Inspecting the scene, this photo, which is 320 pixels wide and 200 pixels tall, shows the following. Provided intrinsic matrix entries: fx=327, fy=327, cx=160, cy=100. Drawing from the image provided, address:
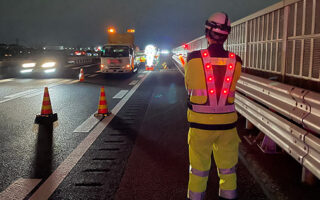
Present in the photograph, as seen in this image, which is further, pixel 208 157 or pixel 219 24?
pixel 208 157

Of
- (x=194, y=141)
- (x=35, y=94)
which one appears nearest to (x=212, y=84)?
(x=194, y=141)

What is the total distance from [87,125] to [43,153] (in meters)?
2.20

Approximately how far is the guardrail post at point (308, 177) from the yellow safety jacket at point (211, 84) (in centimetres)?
161

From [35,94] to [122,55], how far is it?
36.6 ft

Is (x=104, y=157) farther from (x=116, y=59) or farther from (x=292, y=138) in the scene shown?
(x=116, y=59)

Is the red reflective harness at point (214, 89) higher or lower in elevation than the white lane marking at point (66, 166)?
higher

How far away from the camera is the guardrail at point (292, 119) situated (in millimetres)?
3599

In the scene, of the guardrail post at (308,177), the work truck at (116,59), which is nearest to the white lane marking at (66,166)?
the guardrail post at (308,177)

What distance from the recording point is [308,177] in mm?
4180

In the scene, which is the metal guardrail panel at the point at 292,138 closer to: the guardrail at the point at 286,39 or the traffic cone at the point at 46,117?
the guardrail at the point at 286,39

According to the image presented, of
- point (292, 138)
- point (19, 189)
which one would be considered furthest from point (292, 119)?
point (19, 189)

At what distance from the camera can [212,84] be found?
313cm

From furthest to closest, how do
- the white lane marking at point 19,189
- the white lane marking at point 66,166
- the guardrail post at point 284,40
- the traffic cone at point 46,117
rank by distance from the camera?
the traffic cone at point 46,117 < the guardrail post at point 284,40 < the white lane marking at point 66,166 < the white lane marking at point 19,189

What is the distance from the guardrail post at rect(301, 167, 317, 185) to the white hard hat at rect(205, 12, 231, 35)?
86.1 inches
